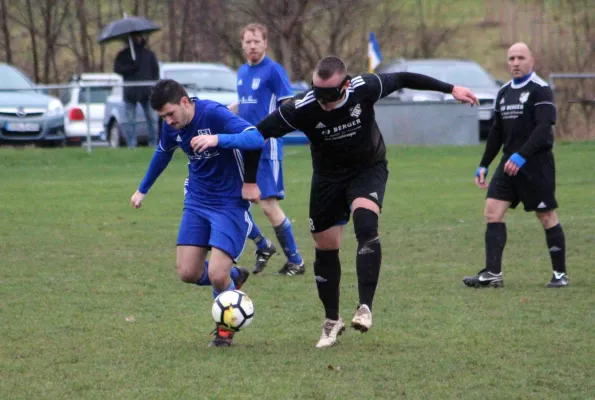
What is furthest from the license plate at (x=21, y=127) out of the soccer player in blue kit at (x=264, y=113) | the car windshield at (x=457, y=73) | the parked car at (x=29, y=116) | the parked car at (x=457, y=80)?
the soccer player in blue kit at (x=264, y=113)

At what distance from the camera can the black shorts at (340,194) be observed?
6383mm

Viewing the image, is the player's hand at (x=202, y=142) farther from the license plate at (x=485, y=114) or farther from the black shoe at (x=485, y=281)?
the license plate at (x=485, y=114)

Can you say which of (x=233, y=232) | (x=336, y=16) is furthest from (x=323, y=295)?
(x=336, y=16)

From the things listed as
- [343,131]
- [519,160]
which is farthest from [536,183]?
[343,131]

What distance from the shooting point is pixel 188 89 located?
65.7 feet

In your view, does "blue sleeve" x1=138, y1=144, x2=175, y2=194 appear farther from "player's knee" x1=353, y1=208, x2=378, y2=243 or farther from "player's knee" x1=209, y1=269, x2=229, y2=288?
"player's knee" x1=353, y1=208, x2=378, y2=243

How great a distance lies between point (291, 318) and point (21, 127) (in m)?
13.1

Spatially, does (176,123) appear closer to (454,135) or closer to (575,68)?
(454,135)

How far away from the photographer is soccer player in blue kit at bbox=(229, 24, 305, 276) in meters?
9.27

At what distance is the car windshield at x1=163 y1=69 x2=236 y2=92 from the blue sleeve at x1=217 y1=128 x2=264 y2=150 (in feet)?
49.7

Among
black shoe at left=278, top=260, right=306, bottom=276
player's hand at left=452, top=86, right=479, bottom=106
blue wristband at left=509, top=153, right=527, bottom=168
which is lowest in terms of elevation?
black shoe at left=278, top=260, right=306, bottom=276

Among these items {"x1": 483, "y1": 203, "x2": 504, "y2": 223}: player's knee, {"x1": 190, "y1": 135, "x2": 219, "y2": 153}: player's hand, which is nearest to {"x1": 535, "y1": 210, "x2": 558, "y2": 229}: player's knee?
{"x1": 483, "y1": 203, "x2": 504, "y2": 223}: player's knee

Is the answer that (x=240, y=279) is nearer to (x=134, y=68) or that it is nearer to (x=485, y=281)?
(x=485, y=281)

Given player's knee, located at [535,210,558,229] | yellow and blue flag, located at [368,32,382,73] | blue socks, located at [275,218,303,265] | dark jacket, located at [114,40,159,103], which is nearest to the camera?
player's knee, located at [535,210,558,229]
